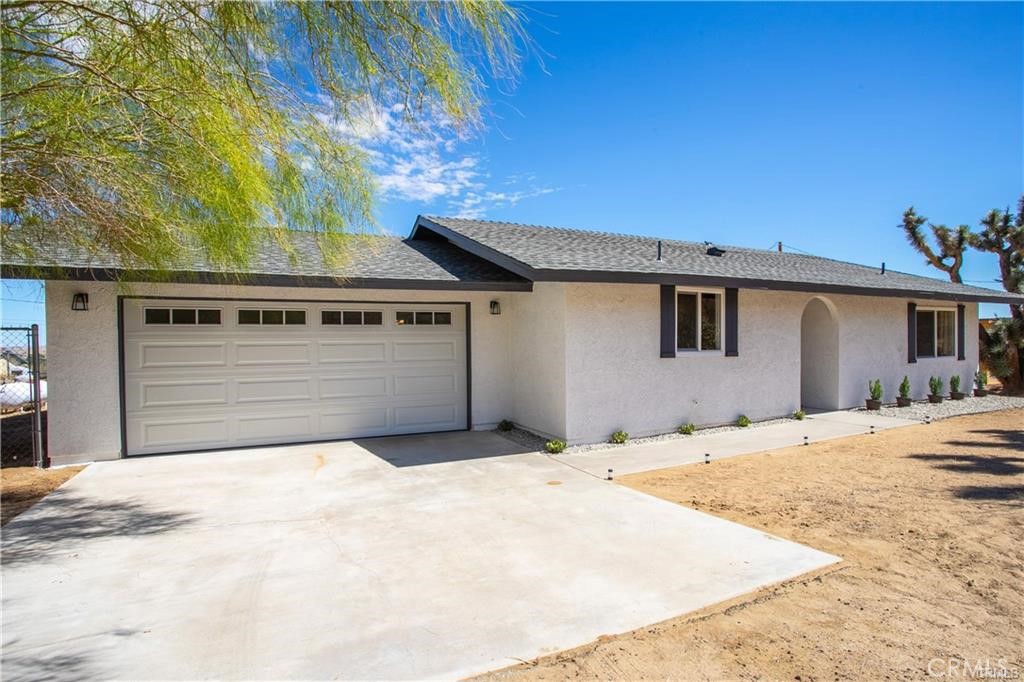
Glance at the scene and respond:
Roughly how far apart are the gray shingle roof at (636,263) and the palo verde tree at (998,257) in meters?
2.19

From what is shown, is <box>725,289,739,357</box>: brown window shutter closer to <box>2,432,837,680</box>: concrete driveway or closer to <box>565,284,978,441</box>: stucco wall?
<box>565,284,978,441</box>: stucco wall

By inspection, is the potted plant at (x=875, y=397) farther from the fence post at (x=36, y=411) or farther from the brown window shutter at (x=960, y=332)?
the fence post at (x=36, y=411)

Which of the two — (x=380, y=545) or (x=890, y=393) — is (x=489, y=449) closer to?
(x=380, y=545)

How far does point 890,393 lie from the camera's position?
13.9 m

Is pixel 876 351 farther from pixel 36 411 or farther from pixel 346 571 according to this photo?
pixel 36 411

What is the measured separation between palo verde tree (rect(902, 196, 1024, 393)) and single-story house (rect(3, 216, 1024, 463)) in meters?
9.12

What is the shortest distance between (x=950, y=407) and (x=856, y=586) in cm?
1293

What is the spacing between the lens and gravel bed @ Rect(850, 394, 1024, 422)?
12511 mm

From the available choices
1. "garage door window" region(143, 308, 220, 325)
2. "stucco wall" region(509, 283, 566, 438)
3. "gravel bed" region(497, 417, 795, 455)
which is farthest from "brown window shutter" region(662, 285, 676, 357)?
"garage door window" region(143, 308, 220, 325)

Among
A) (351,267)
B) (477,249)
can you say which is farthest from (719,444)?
(351,267)

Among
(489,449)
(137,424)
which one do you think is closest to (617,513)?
(489,449)

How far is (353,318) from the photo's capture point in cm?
998

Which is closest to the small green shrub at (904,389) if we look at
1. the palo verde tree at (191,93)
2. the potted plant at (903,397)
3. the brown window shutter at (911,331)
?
the potted plant at (903,397)

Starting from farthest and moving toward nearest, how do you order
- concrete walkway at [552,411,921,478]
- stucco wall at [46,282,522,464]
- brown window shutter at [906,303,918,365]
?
brown window shutter at [906,303,918,365] → concrete walkway at [552,411,921,478] → stucco wall at [46,282,522,464]
